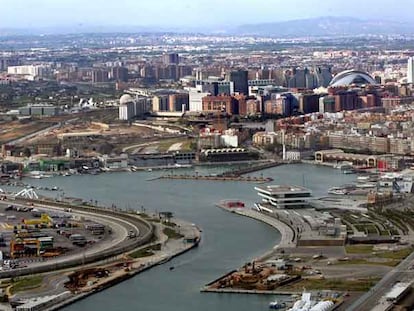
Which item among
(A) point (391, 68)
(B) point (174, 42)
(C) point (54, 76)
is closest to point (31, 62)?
(C) point (54, 76)

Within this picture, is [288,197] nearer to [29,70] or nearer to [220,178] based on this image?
[220,178]

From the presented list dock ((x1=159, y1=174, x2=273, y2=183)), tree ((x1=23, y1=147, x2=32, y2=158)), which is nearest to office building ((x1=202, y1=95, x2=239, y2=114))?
tree ((x1=23, y1=147, x2=32, y2=158))

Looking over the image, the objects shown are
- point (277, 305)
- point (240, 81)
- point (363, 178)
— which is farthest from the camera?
point (240, 81)

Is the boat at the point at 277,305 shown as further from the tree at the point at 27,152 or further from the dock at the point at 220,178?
the tree at the point at 27,152

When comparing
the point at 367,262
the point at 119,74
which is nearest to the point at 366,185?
the point at 367,262

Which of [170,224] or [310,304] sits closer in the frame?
[310,304]

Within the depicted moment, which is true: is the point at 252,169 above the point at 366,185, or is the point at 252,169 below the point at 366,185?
below

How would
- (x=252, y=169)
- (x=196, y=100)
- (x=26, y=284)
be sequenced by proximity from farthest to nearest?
(x=196, y=100) < (x=252, y=169) < (x=26, y=284)
